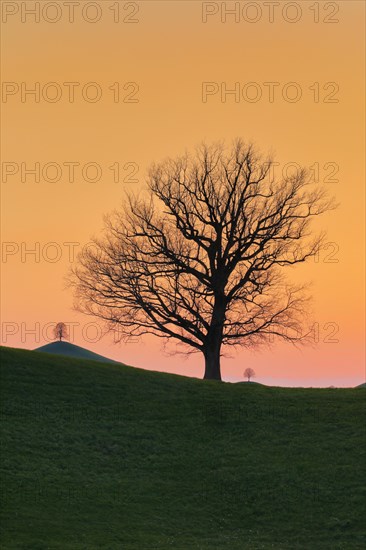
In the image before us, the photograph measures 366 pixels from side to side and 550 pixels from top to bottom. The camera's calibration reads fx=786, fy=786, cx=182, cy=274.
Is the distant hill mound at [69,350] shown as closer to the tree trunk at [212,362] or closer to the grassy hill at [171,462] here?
the tree trunk at [212,362]

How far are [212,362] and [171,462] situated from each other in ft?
67.6

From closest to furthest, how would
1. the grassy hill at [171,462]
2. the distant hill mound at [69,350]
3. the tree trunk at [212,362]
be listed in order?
the grassy hill at [171,462]
the tree trunk at [212,362]
the distant hill mound at [69,350]

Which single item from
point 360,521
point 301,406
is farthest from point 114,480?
point 301,406

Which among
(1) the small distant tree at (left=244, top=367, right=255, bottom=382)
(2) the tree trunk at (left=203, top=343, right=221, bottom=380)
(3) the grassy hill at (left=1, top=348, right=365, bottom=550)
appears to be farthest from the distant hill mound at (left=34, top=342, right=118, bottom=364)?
(3) the grassy hill at (left=1, top=348, right=365, bottom=550)

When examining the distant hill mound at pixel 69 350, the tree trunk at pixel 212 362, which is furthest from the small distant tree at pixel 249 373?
the tree trunk at pixel 212 362

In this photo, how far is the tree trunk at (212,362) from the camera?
55906 mm

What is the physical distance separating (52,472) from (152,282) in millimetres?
25489

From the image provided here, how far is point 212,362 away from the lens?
5659 centimetres

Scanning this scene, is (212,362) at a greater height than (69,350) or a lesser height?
lesser

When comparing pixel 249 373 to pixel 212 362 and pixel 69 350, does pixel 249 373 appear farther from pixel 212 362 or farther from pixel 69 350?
pixel 212 362

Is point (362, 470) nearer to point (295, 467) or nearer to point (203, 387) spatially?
point (295, 467)

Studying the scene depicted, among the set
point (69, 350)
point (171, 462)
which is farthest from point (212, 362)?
point (69, 350)

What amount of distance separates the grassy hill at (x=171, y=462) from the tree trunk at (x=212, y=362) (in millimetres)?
7084

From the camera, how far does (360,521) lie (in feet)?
102
